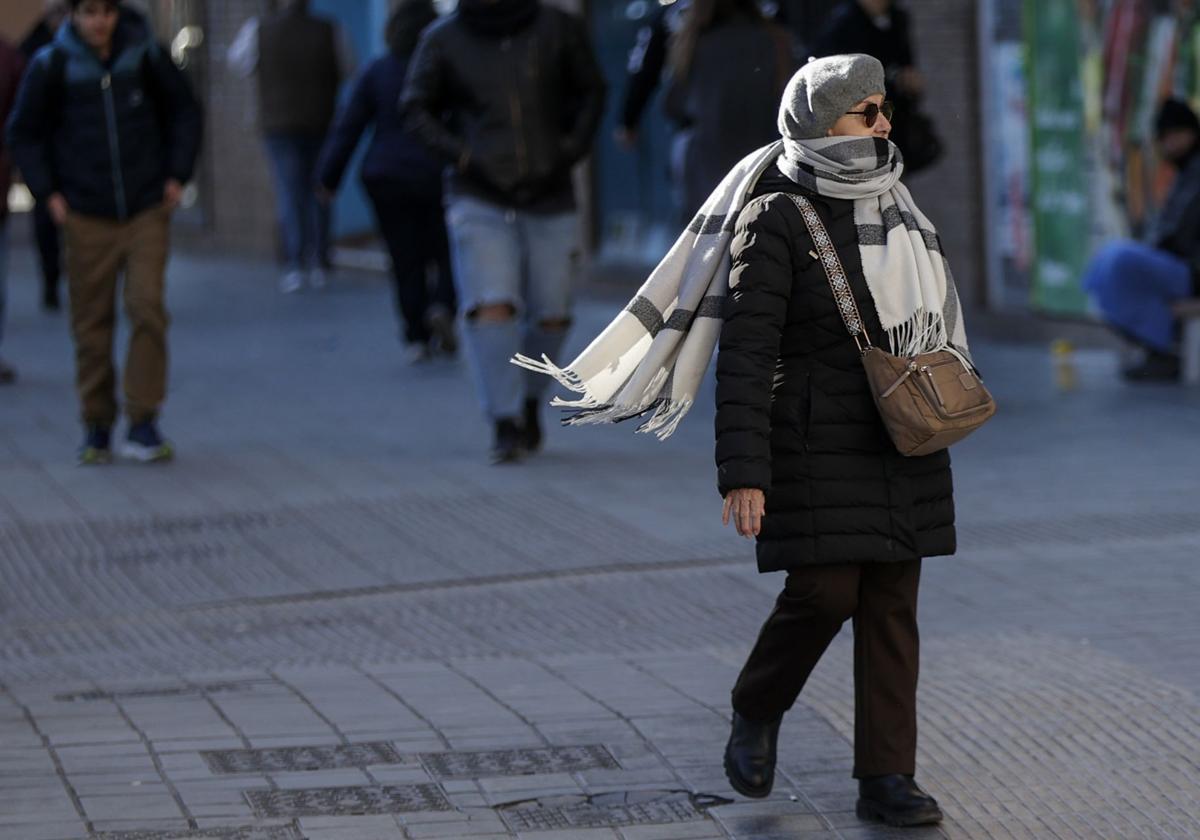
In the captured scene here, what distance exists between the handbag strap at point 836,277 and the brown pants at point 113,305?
5.14m

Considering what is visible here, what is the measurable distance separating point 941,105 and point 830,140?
856 centimetres

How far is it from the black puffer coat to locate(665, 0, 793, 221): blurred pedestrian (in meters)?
4.92

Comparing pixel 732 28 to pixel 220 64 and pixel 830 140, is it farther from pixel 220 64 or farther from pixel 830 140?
pixel 220 64

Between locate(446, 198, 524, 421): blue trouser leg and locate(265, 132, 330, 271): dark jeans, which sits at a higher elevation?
locate(446, 198, 524, 421): blue trouser leg

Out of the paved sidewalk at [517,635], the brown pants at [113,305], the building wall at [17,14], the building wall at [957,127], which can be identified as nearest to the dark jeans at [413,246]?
the paved sidewalk at [517,635]

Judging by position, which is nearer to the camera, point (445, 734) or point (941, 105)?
point (445, 734)

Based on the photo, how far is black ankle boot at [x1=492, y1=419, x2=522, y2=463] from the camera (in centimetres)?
926

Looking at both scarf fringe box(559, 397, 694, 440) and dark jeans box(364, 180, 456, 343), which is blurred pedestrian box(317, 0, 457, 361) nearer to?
dark jeans box(364, 180, 456, 343)

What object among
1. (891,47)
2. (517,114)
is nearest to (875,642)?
(517,114)

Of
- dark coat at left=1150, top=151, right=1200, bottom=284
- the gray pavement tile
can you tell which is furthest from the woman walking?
dark coat at left=1150, top=151, right=1200, bottom=284

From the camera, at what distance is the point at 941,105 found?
12.9m

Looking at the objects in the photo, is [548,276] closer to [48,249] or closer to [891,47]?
[891,47]

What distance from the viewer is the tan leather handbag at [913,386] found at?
14.6 ft

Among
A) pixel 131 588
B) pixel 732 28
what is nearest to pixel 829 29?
pixel 732 28
